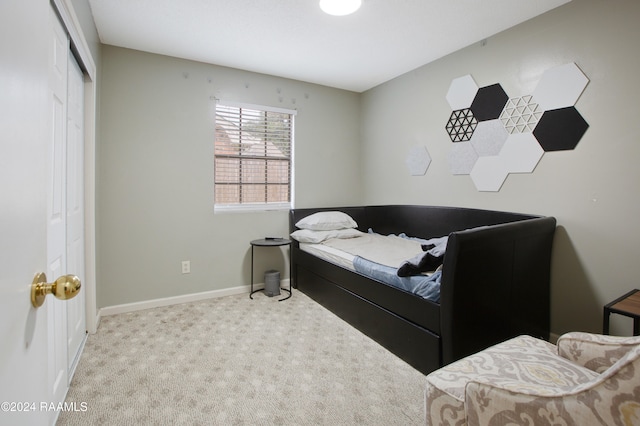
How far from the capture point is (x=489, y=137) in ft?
8.82

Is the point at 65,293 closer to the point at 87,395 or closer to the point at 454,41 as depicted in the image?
the point at 87,395

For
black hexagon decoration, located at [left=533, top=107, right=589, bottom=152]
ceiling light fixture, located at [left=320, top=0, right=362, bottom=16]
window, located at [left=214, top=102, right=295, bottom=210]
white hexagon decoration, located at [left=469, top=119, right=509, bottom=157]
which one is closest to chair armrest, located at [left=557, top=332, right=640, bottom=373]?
black hexagon decoration, located at [left=533, top=107, right=589, bottom=152]

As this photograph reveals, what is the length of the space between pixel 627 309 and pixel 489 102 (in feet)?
5.93

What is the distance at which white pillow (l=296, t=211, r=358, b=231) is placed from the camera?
350cm

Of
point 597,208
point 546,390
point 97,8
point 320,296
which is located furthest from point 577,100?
point 97,8

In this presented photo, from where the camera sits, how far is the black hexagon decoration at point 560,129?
2.16 metres

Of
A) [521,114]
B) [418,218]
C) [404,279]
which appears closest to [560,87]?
[521,114]

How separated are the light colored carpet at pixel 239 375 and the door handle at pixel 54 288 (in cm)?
124

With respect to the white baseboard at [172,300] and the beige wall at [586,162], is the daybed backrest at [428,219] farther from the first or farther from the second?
the white baseboard at [172,300]

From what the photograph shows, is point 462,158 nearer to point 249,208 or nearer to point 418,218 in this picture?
point 418,218

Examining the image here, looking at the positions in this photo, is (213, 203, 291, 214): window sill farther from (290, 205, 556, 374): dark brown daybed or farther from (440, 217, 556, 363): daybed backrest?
(440, 217, 556, 363): daybed backrest

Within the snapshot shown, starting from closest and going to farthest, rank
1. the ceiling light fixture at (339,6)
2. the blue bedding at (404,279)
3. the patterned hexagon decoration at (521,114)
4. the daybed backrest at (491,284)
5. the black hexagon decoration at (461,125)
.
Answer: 1. the daybed backrest at (491,284)
2. the blue bedding at (404,279)
3. the ceiling light fixture at (339,6)
4. the patterned hexagon decoration at (521,114)
5. the black hexagon decoration at (461,125)

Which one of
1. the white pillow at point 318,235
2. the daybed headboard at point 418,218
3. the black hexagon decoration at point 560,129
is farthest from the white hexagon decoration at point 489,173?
the white pillow at point 318,235

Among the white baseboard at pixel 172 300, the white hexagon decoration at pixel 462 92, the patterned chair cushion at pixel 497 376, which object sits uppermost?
the white hexagon decoration at pixel 462 92
